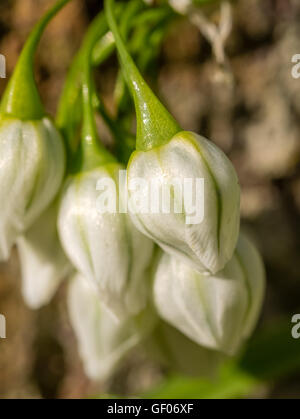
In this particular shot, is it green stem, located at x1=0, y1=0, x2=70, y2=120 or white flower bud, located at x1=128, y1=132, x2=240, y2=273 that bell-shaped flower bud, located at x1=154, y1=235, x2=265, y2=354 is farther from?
green stem, located at x1=0, y1=0, x2=70, y2=120

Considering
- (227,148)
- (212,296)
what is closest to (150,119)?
(212,296)

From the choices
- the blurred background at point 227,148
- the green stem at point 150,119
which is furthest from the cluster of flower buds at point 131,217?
the blurred background at point 227,148

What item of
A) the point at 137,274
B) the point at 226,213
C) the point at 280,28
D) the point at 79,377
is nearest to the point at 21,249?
the point at 137,274

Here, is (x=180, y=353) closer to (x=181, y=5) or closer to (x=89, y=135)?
(x=89, y=135)

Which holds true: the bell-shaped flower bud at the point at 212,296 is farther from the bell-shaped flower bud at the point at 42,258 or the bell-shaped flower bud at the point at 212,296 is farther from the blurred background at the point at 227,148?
the blurred background at the point at 227,148
